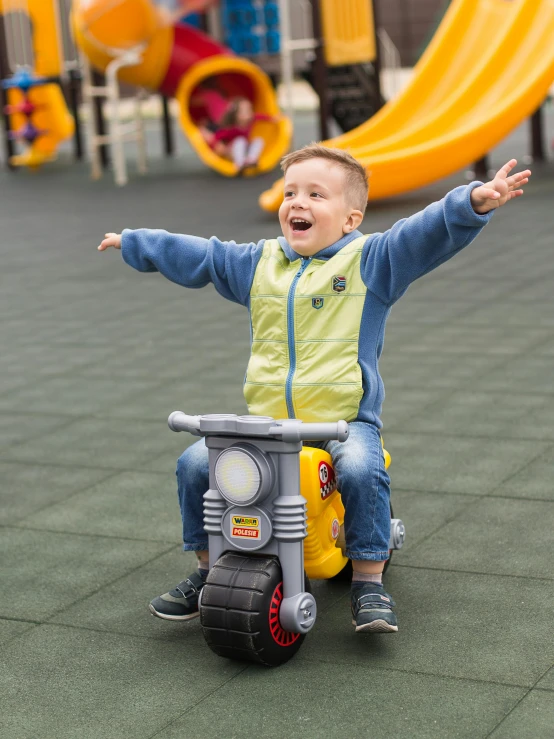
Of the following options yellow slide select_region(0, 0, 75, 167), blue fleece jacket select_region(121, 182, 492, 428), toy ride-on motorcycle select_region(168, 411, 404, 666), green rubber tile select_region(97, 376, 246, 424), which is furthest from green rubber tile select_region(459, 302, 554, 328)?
yellow slide select_region(0, 0, 75, 167)

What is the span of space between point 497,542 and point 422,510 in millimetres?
361

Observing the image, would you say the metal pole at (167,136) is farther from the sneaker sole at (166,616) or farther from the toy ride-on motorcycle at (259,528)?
the toy ride-on motorcycle at (259,528)

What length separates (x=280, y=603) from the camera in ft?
9.34

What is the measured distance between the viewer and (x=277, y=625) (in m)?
2.82

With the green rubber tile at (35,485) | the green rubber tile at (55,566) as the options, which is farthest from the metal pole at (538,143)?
the green rubber tile at (55,566)

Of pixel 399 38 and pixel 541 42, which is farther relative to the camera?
pixel 399 38

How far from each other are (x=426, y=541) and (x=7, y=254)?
7.06m

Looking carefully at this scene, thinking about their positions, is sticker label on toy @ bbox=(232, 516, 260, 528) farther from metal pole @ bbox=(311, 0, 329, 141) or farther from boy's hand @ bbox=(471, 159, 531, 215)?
metal pole @ bbox=(311, 0, 329, 141)

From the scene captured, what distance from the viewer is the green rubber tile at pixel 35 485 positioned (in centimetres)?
409

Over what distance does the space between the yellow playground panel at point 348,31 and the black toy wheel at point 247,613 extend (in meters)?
11.7

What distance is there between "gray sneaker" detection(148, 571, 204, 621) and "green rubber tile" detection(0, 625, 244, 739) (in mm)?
91

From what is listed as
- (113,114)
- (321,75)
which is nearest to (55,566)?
(321,75)

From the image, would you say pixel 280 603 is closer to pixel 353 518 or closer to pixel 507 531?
pixel 353 518

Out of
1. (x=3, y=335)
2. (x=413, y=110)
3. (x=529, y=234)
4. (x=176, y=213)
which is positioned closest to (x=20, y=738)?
(x=3, y=335)
